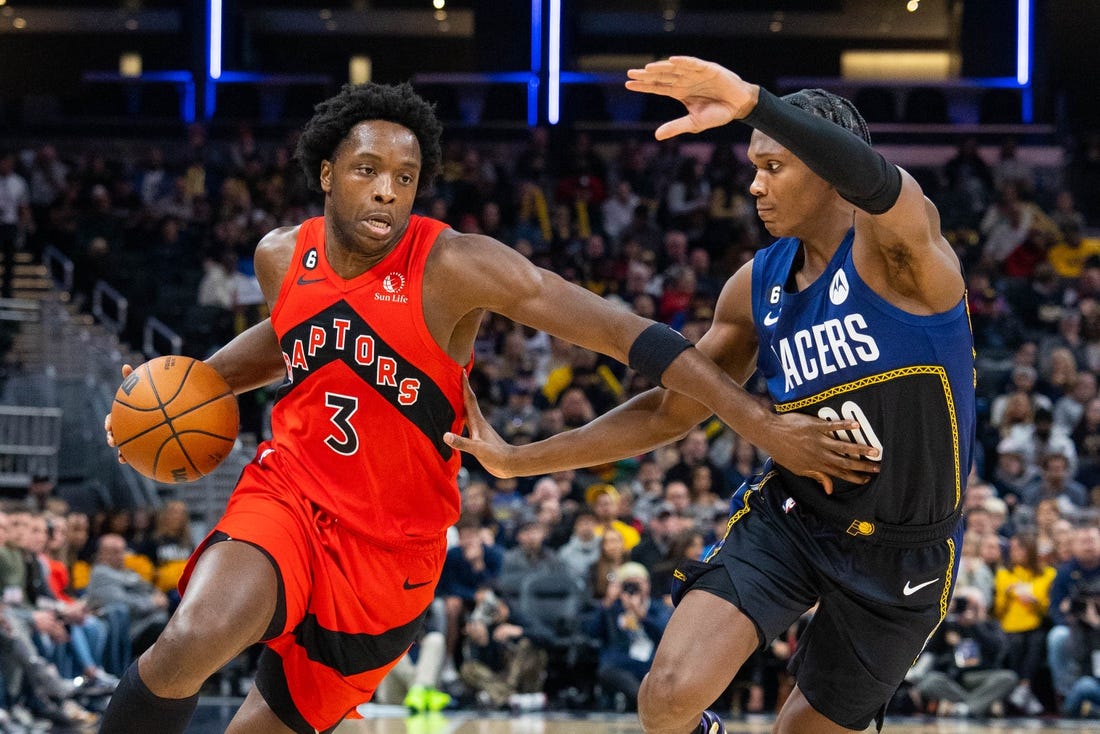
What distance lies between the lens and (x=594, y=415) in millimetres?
12406

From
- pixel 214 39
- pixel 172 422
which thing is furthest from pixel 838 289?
pixel 214 39

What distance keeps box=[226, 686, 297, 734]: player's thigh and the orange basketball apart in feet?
2.49

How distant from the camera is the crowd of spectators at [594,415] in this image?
32.8ft

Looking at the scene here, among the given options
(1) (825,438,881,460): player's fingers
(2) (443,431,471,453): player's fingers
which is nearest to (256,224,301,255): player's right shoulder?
(2) (443,431,471,453): player's fingers

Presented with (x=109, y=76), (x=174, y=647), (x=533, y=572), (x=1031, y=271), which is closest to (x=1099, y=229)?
(x=1031, y=271)

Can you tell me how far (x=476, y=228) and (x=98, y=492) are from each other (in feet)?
17.7

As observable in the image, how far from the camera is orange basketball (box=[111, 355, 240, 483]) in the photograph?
450 centimetres

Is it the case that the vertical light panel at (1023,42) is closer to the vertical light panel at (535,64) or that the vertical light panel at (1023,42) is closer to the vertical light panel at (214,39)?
the vertical light panel at (535,64)

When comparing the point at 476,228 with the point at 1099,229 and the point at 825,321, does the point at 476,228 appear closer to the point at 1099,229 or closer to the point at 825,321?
the point at 1099,229

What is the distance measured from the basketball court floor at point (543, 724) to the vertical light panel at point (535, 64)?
11794 millimetres

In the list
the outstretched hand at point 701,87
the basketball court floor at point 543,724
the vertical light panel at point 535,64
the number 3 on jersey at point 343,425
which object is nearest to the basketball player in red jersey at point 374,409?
the number 3 on jersey at point 343,425

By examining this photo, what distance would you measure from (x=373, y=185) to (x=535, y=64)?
1712 cm

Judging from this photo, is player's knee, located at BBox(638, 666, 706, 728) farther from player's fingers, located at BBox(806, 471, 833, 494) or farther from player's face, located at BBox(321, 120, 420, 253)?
player's face, located at BBox(321, 120, 420, 253)

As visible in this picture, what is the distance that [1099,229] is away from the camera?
18.2 meters
